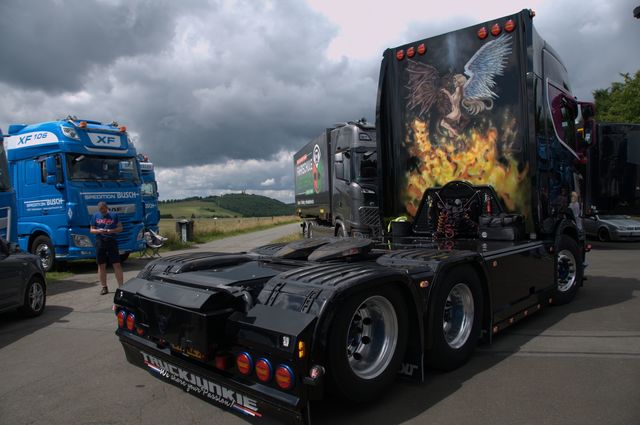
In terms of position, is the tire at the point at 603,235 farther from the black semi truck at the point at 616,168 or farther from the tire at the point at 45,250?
the tire at the point at 45,250

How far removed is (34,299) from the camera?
22.5 ft

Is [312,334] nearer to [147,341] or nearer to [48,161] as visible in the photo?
[147,341]

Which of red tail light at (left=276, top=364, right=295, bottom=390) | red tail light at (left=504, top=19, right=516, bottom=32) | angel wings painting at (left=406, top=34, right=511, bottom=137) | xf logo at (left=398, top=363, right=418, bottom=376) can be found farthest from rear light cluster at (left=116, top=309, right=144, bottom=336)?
red tail light at (left=504, top=19, right=516, bottom=32)

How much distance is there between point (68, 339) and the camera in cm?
560

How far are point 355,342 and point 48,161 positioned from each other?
1040cm

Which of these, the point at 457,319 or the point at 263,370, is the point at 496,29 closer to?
the point at 457,319

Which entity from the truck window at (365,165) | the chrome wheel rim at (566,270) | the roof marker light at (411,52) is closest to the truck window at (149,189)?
the truck window at (365,165)

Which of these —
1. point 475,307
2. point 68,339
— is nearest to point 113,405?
point 68,339

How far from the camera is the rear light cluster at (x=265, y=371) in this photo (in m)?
2.79

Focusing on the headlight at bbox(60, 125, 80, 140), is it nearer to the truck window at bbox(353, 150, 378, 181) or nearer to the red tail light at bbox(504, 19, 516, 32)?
the truck window at bbox(353, 150, 378, 181)

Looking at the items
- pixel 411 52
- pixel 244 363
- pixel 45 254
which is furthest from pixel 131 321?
pixel 45 254

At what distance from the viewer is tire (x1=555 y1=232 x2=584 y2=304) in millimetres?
6434

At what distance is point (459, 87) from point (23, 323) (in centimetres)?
675

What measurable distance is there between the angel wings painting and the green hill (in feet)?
175
